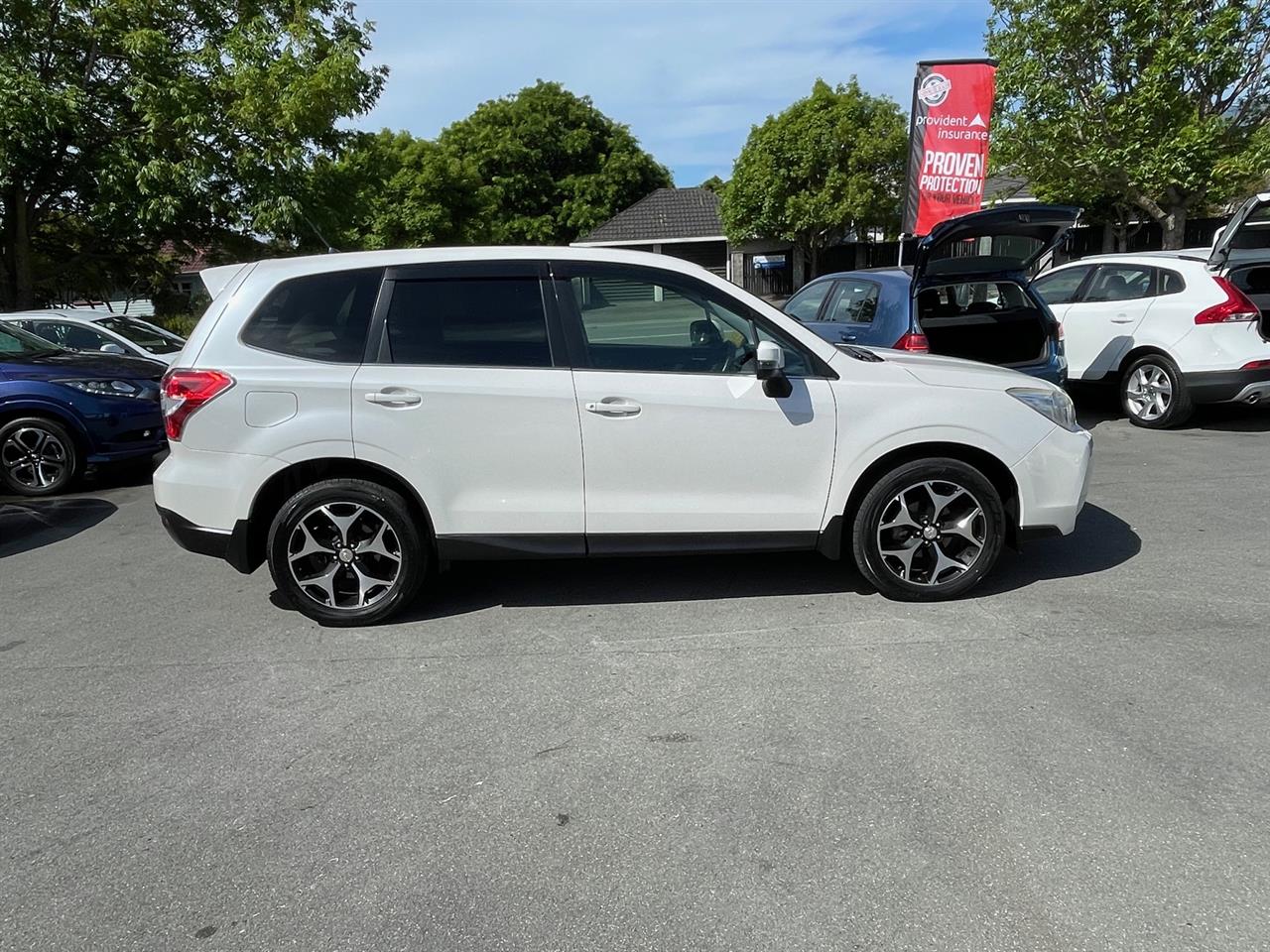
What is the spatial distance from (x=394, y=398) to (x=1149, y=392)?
296 inches

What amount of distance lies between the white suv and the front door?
0.01m

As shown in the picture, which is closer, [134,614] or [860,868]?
[860,868]

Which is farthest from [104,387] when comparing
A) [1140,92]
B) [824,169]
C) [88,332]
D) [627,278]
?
[824,169]

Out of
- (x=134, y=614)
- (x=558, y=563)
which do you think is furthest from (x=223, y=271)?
(x=558, y=563)

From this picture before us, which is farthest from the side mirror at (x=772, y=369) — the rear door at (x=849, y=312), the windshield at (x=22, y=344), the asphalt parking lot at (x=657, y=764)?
the windshield at (x=22, y=344)

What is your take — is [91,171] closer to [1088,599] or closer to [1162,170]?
[1088,599]

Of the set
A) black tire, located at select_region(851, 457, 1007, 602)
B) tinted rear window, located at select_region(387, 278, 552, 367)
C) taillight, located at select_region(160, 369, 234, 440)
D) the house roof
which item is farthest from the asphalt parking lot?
the house roof

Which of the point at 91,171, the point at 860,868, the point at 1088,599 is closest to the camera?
the point at 860,868

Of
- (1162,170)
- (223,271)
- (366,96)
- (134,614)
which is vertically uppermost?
(366,96)

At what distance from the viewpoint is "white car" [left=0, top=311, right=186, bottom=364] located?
1051 centimetres

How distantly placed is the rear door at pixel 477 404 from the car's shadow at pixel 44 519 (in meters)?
3.78

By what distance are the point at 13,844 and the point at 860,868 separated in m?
2.58

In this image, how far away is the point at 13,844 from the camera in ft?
9.41

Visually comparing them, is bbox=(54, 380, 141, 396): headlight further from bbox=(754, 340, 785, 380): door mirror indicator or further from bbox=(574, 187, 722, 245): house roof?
bbox=(574, 187, 722, 245): house roof
